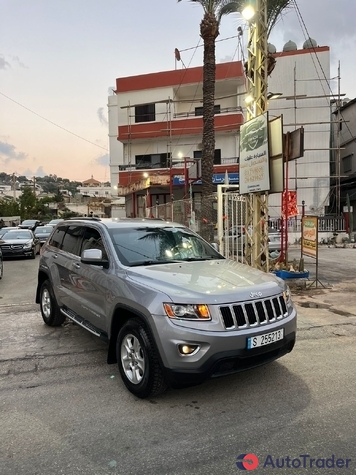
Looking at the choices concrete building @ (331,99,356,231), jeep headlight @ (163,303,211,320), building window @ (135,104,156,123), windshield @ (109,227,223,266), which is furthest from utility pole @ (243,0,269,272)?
concrete building @ (331,99,356,231)

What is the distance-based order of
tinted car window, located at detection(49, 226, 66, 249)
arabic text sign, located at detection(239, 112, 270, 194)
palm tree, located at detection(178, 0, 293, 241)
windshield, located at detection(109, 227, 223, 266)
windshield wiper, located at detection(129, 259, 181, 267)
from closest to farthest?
windshield wiper, located at detection(129, 259, 181, 267) → windshield, located at detection(109, 227, 223, 266) → tinted car window, located at detection(49, 226, 66, 249) → arabic text sign, located at detection(239, 112, 270, 194) → palm tree, located at detection(178, 0, 293, 241)

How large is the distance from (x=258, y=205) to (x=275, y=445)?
6.45 meters

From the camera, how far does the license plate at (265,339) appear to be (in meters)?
3.38

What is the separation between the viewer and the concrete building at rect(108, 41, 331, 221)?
89.8 ft

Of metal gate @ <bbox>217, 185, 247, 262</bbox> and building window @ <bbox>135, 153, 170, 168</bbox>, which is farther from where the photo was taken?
building window @ <bbox>135, 153, 170, 168</bbox>

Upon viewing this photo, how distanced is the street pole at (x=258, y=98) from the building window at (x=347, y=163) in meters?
A: 26.6

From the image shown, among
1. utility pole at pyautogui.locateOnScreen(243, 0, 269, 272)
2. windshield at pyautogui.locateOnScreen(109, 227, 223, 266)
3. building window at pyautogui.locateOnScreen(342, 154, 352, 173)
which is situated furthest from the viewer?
building window at pyautogui.locateOnScreen(342, 154, 352, 173)

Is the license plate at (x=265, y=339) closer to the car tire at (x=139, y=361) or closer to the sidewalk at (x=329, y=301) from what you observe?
the car tire at (x=139, y=361)

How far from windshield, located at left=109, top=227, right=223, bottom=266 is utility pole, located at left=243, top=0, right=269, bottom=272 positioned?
3.74 meters

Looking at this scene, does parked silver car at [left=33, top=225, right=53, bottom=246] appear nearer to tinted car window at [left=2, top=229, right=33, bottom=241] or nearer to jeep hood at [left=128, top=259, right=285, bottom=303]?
tinted car window at [left=2, top=229, right=33, bottom=241]

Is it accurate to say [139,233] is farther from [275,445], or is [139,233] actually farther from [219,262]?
[275,445]

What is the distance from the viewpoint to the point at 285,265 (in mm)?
10008

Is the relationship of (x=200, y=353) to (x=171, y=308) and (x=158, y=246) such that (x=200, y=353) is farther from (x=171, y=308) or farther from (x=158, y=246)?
(x=158, y=246)

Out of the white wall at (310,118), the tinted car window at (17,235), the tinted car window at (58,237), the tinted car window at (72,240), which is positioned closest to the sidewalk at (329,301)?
the tinted car window at (72,240)
